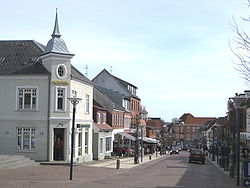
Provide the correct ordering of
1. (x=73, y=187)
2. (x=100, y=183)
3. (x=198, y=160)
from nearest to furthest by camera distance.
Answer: (x=73, y=187), (x=100, y=183), (x=198, y=160)

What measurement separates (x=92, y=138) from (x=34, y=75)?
11411 millimetres

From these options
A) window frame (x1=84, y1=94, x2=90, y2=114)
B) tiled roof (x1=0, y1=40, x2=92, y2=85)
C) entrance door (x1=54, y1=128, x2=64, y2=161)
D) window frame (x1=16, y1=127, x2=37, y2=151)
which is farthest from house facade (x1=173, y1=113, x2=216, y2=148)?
window frame (x1=16, y1=127, x2=37, y2=151)

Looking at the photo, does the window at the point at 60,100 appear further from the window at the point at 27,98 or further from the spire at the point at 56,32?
the spire at the point at 56,32

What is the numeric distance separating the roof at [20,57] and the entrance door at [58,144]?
4.91 m

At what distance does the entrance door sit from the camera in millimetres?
35375

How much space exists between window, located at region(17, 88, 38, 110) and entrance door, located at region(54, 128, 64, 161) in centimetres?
263

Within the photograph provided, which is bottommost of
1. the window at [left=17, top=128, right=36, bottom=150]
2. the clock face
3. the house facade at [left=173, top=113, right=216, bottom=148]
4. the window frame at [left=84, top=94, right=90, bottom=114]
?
the house facade at [left=173, top=113, right=216, bottom=148]

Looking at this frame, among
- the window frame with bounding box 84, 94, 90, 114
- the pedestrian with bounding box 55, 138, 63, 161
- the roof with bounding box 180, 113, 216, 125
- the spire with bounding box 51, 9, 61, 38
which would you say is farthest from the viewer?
the roof with bounding box 180, 113, 216, 125

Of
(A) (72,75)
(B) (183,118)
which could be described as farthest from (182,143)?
(A) (72,75)

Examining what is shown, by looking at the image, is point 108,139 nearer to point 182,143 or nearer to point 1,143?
point 1,143

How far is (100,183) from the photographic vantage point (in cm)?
2241

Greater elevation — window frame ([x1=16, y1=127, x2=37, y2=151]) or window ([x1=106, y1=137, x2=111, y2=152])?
window frame ([x1=16, y1=127, x2=37, y2=151])

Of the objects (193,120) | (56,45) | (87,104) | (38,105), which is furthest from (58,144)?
(193,120)

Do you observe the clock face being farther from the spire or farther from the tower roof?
the spire
